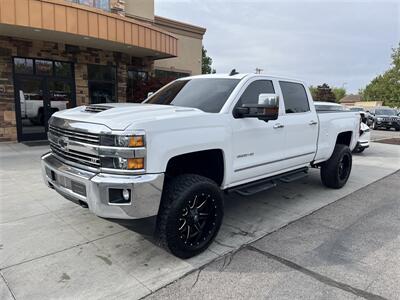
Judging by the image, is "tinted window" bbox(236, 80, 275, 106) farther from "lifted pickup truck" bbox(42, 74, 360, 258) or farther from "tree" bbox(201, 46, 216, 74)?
"tree" bbox(201, 46, 216, 74)

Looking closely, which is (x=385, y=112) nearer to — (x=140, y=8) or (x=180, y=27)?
(x=180, y=27)

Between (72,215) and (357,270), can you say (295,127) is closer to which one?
(357,270)

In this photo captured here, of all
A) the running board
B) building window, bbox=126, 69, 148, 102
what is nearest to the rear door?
the running board

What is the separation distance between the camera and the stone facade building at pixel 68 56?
982cm

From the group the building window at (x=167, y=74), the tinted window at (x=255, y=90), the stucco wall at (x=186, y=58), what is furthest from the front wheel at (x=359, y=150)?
the stucco wall at (x=186, y=58)

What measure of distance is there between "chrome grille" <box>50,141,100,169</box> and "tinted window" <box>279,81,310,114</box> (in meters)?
3.03

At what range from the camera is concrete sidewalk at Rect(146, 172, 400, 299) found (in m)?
2.96

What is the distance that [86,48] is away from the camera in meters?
13.2

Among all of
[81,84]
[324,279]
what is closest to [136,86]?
[81,84]

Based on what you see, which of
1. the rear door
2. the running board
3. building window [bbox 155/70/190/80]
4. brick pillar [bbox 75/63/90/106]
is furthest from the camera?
building window [bbox 155/70/190/80]

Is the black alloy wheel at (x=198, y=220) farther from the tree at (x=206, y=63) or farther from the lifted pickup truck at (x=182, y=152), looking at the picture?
the tree at (x=206, y=63)

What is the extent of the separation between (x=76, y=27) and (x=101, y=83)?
13.3ft

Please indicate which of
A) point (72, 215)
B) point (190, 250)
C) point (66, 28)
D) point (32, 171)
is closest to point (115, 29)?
point (66, 28)

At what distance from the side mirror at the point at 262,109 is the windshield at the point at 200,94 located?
0.30 meters
